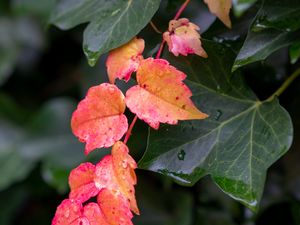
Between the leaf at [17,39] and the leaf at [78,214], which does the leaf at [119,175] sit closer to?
the leaf at [78,214]

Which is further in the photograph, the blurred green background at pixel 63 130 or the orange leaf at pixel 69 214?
the blurred green background at pixel 63 130

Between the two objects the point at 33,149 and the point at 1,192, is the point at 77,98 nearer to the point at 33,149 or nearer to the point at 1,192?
the point at 33,149

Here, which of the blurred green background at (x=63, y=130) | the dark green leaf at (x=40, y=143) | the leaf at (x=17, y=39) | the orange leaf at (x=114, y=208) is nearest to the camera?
the orange leaf at (x=114, y=208)

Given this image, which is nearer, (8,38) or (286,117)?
(286,117)

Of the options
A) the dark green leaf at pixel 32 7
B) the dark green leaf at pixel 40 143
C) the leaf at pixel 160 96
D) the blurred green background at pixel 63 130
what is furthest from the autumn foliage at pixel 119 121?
the dark green leaf at pixel 32 7

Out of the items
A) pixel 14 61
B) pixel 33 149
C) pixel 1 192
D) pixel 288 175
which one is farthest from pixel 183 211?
pixel 14 61

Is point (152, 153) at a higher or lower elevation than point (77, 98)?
higher

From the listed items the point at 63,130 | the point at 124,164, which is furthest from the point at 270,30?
the point at 63,130
